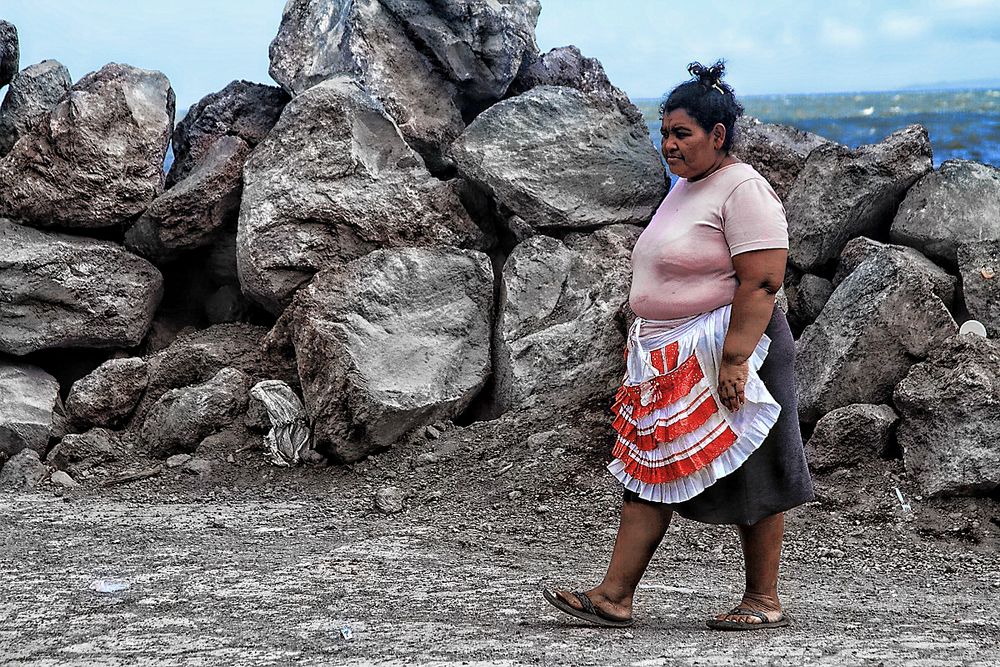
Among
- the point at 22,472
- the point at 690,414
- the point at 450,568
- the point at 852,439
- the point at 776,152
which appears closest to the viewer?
the point at 690,414

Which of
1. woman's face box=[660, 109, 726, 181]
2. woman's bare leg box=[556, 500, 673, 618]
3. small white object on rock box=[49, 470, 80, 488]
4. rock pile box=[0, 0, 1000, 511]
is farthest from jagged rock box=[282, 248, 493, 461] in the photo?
woman's face box=[660, 109, 726, 181]

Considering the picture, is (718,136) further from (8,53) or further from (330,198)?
(8,53)

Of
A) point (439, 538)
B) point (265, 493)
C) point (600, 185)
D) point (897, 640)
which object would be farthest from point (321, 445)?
point (897, 640)

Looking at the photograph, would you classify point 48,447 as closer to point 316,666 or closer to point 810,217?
point 316,666

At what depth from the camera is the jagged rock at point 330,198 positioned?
5.98 meters

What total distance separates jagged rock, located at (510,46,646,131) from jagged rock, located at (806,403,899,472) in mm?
2665

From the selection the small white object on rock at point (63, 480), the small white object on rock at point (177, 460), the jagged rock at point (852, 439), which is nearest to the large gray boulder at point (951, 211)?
the jagged rock at point (852, 439)

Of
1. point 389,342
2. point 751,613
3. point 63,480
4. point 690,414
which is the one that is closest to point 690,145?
point 690,414

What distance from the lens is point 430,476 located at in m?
5.38

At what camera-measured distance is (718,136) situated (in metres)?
3.37

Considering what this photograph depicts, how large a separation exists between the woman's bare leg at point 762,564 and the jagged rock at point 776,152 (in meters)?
2.78

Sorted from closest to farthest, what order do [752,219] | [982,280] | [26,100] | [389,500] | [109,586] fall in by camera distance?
[752,219] → [109,586] → [982,280] → [389,500] → [26,100]

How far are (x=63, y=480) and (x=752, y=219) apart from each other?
13.1ft

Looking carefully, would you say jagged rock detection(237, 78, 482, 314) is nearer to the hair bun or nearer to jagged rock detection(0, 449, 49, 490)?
jagged rock detection(0, 449, 49, 490)
